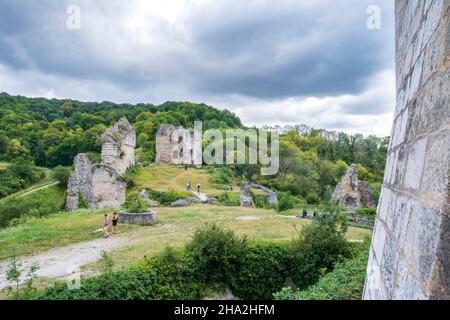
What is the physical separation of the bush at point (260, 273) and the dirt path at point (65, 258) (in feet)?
15.5

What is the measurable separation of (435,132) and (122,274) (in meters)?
8.32

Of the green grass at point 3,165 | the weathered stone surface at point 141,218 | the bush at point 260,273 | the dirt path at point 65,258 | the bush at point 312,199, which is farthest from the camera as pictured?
the green grass at point 3,165

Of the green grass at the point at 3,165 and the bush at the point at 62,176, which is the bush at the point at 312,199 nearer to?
the bush at the point at 62,176

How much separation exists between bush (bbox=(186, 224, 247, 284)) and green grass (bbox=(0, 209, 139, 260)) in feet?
17.4

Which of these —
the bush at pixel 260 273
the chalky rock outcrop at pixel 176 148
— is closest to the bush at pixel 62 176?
the chalky rock outcrop at pixel 176 148

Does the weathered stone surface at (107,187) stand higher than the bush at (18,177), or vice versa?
the weathered stone surface at (107,187)

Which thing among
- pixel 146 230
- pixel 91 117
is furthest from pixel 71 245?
pixel 91 117

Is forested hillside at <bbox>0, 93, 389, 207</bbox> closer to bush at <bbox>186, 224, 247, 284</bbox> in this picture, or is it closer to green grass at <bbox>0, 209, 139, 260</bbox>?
green grass at <bbox>0, 209, 139, 260</bbox>

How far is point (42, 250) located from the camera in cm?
1136

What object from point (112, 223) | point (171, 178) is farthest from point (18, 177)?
point (112, 223)

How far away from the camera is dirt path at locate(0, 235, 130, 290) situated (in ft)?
30.0

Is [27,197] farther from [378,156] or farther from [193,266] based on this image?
[378,156]

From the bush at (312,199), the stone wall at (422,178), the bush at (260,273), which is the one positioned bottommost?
the bush at (312,199)

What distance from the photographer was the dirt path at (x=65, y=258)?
9.14 m
